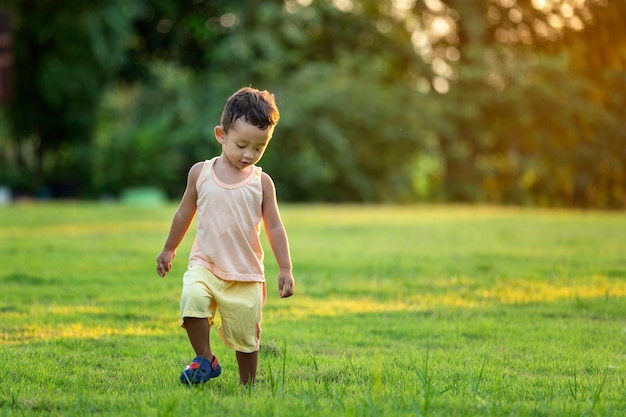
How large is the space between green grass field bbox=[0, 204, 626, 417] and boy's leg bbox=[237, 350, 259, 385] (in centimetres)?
7

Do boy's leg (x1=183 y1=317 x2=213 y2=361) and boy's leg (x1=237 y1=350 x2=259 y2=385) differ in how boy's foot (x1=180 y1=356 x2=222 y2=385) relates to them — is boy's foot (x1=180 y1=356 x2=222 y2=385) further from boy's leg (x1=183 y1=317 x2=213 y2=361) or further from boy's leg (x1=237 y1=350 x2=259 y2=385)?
boy's leg (x1=237 y1=350 x2=259 y2=385)

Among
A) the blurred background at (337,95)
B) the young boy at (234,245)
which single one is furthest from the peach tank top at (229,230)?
the blurred background at (337,95)

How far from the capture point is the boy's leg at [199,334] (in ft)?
14.4

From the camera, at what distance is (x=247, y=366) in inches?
177

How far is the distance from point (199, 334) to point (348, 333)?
179 cm

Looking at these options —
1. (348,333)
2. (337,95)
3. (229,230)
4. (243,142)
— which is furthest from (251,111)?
(337,95)

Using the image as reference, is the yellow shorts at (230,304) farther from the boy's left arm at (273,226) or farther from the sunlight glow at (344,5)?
the sunlight glow at (344,5)

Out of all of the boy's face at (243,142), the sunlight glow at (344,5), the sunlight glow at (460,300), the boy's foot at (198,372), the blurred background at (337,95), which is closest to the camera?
the boy's foot at (198,372)

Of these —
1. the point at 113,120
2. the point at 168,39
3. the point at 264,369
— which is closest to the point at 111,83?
the point at 168,39

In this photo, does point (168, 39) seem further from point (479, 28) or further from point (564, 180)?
point (564, 180)

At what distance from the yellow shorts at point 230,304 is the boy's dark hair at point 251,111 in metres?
0.67

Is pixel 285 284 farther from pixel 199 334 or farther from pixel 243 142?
pixel 243 142

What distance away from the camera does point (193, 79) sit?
29.7 metres

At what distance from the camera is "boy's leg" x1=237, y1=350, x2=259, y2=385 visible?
4480 millimetres
